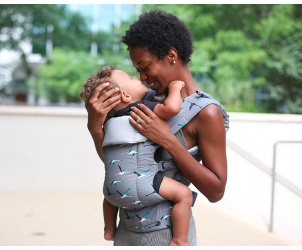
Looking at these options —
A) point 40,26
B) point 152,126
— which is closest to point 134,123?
point 152,126

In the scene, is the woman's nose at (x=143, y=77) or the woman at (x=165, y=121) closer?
the woman at (x=165, y=121)

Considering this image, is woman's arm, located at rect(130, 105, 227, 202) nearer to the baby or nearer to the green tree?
the baby

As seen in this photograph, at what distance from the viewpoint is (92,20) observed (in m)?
18.6

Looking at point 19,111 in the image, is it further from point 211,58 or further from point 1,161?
point 211,58

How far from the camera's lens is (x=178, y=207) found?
152 centimetres

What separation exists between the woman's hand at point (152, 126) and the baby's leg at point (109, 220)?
48 cm

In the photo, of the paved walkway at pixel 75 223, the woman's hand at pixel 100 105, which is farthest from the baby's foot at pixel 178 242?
the paved walkway at pixel 75 223

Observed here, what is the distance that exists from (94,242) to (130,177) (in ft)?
12.1

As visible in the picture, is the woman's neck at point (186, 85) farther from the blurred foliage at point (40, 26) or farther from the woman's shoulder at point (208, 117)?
the blurred foliage at point (40, 26)

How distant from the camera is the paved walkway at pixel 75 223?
4938 mm

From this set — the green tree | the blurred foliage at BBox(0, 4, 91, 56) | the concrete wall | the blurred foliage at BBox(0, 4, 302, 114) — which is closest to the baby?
the concrete wall

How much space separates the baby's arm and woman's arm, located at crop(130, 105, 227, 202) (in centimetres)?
3

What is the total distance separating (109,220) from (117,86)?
0.63m

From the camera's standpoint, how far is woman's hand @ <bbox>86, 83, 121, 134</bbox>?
1.56 m
